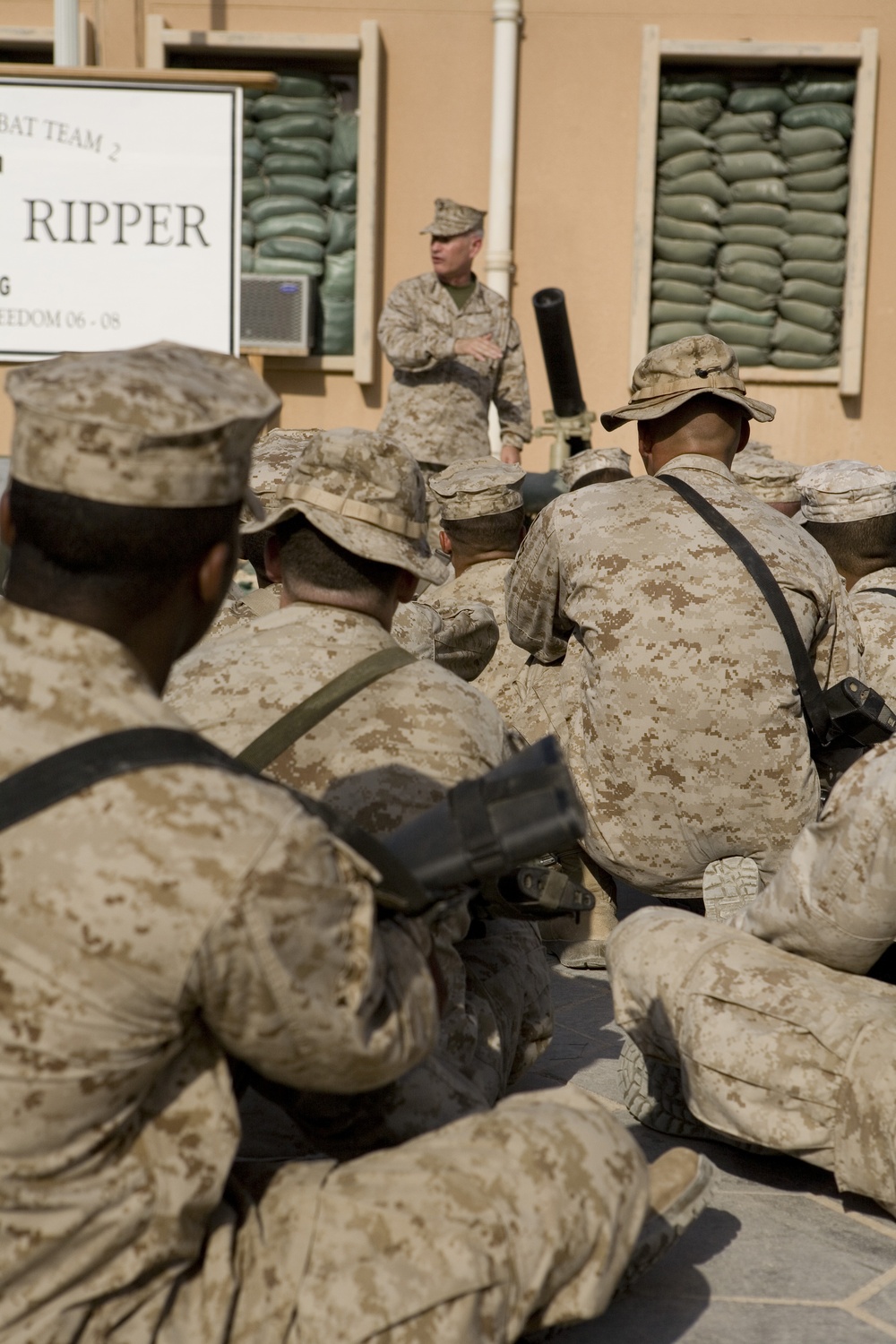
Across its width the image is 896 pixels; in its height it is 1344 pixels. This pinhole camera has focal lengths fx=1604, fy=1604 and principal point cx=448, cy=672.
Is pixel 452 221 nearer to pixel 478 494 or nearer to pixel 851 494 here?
pixel 478 494

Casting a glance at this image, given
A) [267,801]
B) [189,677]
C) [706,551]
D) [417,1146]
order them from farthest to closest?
[706,551], [189,677], [417,1146], [267,801]

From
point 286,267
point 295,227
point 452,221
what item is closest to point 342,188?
point 295,227

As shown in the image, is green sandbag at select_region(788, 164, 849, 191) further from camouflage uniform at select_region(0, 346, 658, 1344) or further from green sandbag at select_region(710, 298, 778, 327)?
camouflage uniform at select_region(0, 346, 658, 1344)

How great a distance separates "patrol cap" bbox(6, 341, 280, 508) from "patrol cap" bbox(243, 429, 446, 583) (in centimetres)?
84

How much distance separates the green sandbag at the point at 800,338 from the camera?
37.7 ft

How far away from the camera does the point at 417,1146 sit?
7.43ft

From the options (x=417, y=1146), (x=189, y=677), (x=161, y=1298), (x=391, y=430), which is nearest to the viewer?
(x=161, y=1298)

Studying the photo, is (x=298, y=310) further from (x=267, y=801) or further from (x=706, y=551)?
(x=267, y=801)

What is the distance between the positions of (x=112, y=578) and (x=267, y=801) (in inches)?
12.9

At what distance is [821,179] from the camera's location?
37.3 feet

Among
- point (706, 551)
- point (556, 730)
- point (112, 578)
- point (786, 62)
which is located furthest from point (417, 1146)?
point (786, 62)

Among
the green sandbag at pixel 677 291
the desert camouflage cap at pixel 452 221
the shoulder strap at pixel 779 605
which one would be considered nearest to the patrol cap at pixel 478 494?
the shoulder strap at pixel 779 605

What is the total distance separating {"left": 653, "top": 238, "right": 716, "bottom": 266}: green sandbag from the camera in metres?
11.4

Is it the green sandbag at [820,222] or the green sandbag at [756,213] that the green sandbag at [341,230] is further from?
the green sandbag at [820,222]
